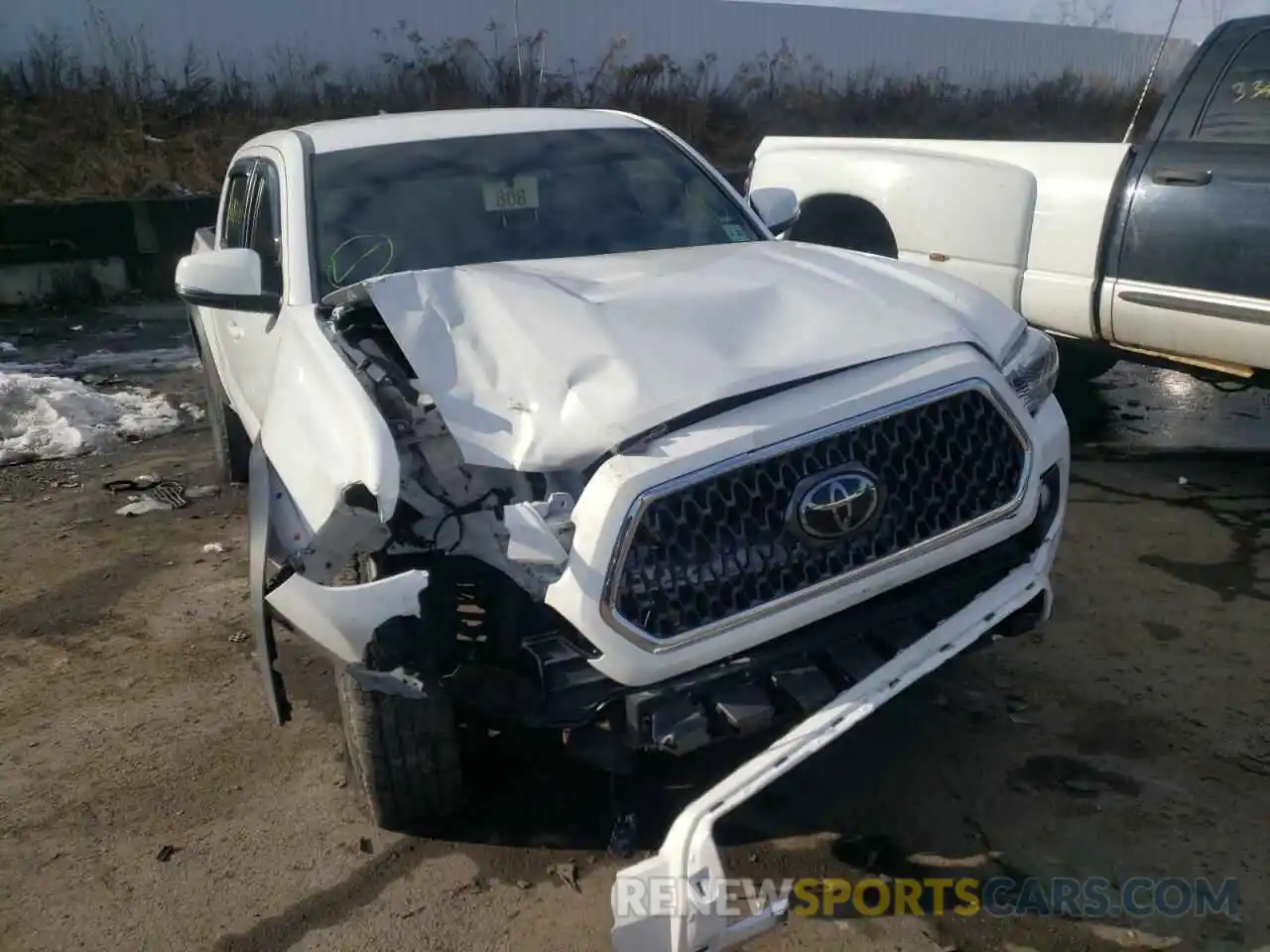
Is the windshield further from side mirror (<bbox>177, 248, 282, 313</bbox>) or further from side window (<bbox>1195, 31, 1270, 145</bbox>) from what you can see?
side window (<bbox>1195, 31, 1270, 145</bbox>)

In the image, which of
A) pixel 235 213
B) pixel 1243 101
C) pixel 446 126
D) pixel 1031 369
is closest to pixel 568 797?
pixel 1031 369

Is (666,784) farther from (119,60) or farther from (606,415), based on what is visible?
(119,60)

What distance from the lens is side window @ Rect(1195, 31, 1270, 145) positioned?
4.62 metres

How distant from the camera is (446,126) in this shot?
405cm

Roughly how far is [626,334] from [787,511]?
23.2 inches

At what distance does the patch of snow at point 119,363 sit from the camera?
26.3ft

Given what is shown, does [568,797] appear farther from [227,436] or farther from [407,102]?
[407,102]

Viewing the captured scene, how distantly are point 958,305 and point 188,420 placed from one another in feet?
17.5

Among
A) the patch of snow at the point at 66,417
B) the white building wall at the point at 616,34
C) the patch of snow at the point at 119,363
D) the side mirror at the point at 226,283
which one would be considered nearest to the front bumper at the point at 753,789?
the side mirror at the point at 226,283

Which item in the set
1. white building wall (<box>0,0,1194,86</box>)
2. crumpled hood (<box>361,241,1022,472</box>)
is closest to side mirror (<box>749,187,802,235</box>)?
crumpled hood (<box>361,241,1022,472</box>)

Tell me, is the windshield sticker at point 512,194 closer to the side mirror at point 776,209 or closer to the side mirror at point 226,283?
the side mirror at point 226,283

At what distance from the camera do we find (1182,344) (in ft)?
15.2

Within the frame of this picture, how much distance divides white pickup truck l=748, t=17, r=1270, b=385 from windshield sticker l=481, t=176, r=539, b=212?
1529mm

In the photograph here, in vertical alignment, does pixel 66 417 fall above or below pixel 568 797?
below
